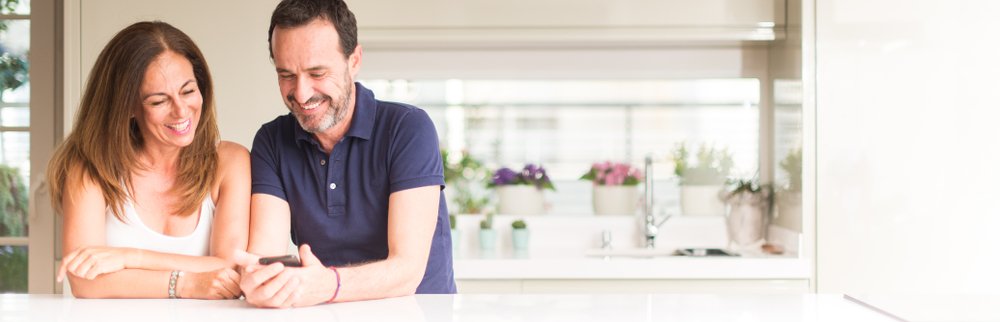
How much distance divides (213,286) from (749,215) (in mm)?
2374

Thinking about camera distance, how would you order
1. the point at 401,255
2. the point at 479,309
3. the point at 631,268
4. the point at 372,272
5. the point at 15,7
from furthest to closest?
1. the point at 15,7
2. the point at 631,268
3. the point at 401,255
4. the point at 372,272
5. the point at 479,309

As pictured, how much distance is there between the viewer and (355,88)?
77.5 inches

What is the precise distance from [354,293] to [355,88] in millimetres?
569

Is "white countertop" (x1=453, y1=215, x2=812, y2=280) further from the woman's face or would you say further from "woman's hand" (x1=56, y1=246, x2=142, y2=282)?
"woman's hand" (x1=56, y1=246, x2=142, y2=282)

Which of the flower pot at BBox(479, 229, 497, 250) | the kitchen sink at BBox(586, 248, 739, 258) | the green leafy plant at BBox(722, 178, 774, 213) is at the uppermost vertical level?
the green leafy plant at BBox(722, 178, 774, 213)

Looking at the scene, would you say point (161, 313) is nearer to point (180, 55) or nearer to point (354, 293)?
point (354, 293)

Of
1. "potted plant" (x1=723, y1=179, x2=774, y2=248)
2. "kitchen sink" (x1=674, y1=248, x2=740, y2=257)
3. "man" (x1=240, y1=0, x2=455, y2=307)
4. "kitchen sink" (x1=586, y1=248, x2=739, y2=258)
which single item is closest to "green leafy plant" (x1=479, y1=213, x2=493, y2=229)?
"kitchen sink" (x1=586, y1=248, x2=739, y2=258)

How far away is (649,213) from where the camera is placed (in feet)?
12.0

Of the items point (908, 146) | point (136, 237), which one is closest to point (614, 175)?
point (908, 146)

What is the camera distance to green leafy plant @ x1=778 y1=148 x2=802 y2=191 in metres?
3.16

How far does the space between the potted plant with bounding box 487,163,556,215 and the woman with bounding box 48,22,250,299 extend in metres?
1.81

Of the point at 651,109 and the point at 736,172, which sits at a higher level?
the point at 651,109

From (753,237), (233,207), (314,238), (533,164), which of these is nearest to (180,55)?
(233,207)

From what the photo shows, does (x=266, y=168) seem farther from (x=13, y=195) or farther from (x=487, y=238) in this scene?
(x=13, y=195)
